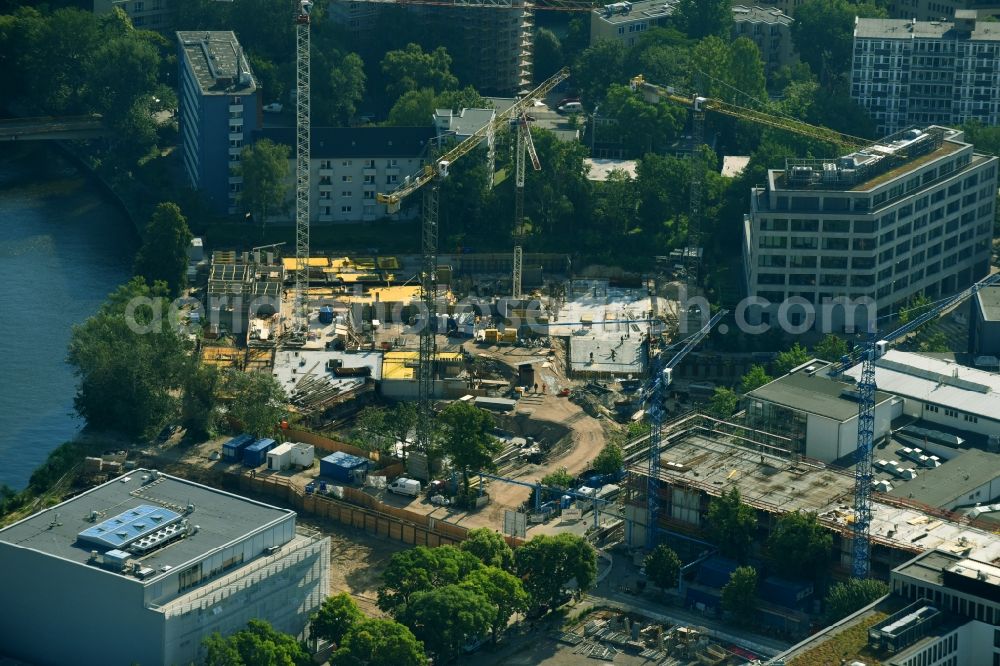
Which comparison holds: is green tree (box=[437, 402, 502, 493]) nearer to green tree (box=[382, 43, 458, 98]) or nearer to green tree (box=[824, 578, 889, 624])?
green tree (box=[824, 578, 889, 624])

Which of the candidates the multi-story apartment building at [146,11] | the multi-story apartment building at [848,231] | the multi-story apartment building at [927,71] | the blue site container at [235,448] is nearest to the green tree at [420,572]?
the blue site container at [235,448]

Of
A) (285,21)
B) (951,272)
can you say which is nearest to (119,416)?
(951,272)

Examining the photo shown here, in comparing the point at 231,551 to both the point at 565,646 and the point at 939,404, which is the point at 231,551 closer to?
the point at 565,646

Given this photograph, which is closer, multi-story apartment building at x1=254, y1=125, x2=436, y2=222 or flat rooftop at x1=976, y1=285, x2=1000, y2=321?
flat rooftop at x1=976, y1=285, x2=1000, y2=321

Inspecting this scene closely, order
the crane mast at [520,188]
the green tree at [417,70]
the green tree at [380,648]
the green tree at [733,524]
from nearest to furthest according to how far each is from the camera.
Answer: the green tree at [380,648]
the green tree at [733,524]
the crane mast at [520,188]
the green tree at [417,70]

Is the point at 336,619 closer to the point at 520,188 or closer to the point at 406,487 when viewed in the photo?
the point at 406,487

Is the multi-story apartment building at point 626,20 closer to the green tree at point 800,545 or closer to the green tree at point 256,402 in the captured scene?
the green tree at point 256,402

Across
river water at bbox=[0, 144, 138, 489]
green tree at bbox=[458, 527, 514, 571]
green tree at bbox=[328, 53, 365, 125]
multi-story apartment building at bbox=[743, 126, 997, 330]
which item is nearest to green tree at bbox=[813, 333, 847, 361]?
multi-story apartment building at bbox=[743, 126, 997, 330]
